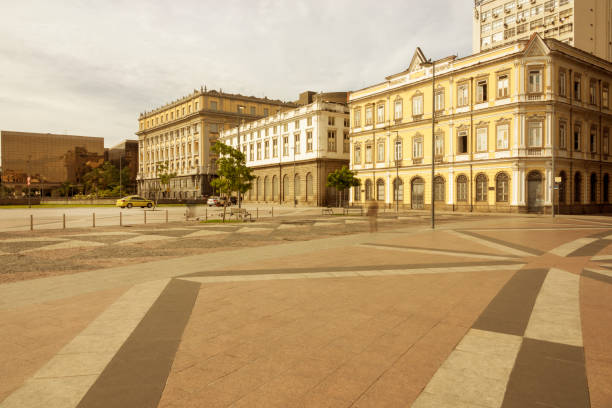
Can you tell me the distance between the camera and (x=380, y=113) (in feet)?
159

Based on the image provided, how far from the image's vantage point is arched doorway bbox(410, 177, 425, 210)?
43562mm

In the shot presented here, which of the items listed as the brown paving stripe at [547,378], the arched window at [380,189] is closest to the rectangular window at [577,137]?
the arched window at [380,189]

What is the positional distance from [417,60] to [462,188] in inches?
640

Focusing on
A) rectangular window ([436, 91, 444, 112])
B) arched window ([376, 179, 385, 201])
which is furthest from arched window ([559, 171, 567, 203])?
arched window ([376, 179, 385, 201])

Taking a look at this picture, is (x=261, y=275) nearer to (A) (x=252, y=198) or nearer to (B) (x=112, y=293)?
(B) (x=112, y=293)

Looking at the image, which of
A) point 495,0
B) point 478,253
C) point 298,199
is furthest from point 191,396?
point 495,0

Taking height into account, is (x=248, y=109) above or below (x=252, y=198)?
above

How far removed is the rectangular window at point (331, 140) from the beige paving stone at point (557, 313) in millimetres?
51574

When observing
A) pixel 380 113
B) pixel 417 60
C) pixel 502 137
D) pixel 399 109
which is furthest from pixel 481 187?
pixel 417 60

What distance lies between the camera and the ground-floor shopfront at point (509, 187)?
34719 millimetres

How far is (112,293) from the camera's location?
6.98 meters

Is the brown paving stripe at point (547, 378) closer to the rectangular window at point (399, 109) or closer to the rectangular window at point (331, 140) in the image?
the rectangular window at point (399, 109)

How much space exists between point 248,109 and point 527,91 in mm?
65793

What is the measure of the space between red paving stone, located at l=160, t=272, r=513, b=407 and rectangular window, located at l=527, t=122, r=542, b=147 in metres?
32.8
